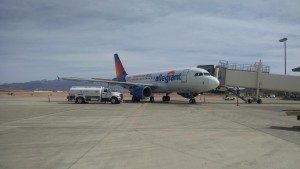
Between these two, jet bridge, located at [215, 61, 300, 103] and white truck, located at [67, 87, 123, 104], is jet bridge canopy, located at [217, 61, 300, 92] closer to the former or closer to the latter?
jet bridge, located at [215, 61, 300, 103]

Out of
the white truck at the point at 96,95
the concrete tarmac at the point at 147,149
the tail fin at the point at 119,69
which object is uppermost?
the tail fin at the point at 119,69

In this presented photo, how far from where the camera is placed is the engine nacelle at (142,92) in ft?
131

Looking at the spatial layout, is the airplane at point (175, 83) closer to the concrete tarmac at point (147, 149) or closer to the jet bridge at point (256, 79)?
the jet bridge at point (256, 79)

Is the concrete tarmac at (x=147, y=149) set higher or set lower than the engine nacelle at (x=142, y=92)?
lower

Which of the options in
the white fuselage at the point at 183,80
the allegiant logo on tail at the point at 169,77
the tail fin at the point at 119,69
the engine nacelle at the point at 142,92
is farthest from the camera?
the tail fin at the point at 119,69

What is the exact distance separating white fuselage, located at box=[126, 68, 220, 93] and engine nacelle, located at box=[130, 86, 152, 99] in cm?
163

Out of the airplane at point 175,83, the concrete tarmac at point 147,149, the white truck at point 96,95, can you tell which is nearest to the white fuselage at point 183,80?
the airplane at point 175,83

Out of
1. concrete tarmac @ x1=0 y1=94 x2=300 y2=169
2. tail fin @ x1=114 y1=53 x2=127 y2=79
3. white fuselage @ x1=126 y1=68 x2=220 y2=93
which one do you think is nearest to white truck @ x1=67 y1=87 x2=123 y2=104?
white fuselage @ x1=126 y1=68 x2=220 y2=93

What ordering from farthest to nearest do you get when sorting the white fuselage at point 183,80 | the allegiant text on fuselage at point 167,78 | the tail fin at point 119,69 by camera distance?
the tail fin at point 119,69
the allegiant text on fuselage at point 167,78
the white fuselage at point 183,80

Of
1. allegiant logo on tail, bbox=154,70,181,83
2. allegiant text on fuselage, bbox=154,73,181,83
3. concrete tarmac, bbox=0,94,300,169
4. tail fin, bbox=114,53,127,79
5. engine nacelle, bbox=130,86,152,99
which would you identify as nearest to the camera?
concrete tarmac, bbox=0,94,300,169

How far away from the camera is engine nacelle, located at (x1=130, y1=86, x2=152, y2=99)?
39.9 metres

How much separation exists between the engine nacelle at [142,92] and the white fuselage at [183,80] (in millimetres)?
1629

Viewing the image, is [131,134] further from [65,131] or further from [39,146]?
[39,146]

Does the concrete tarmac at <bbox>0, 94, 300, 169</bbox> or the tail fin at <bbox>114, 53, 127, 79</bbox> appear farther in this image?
the tail fin at <bbox>114, 53, 127, 79</bbox>
